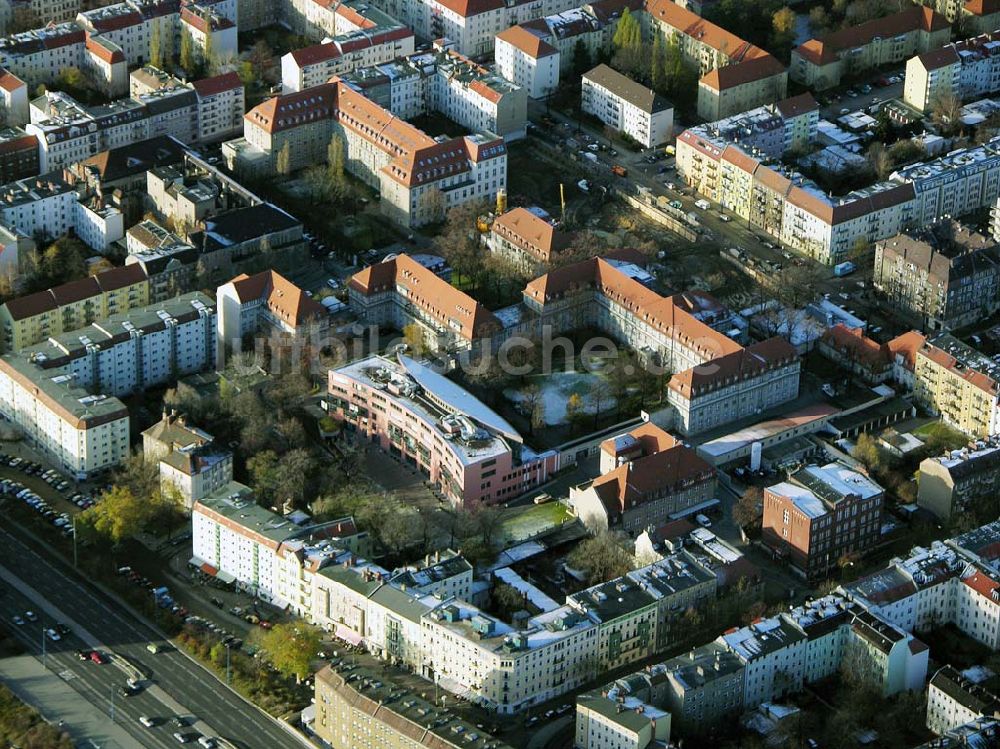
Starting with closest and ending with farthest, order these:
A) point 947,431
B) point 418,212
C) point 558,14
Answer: point 947,431, point 418,212, point 558,14

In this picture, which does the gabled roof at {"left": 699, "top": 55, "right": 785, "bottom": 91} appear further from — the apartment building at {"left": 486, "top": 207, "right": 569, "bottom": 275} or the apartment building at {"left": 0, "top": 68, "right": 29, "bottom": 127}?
the apartment building at {"left": 0, "top": 68, "right": 29, "bottom": 127}

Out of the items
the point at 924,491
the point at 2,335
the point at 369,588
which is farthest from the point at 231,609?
the point at 924,491

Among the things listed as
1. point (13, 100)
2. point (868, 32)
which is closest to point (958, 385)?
point (868, 32)

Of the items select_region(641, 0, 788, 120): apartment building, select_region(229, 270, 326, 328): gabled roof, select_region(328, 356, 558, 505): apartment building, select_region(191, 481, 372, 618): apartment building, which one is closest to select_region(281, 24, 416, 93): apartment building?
select_region(641, 0, 788, 120): apartment building

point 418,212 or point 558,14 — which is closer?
point 418,212

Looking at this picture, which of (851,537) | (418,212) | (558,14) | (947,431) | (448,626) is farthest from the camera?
(558,14)

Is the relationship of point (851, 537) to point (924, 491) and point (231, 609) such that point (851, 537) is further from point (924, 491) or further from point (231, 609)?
point (231, 609)
